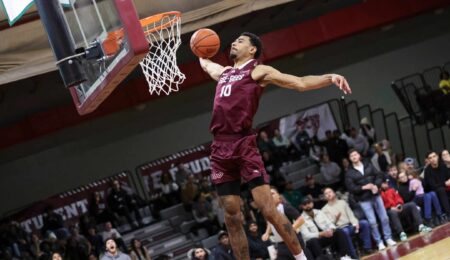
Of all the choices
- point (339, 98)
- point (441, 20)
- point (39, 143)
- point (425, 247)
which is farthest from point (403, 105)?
point (425, 247)

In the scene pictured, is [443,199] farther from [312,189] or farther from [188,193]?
[188,193]

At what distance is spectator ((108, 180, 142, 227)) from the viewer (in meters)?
17.0

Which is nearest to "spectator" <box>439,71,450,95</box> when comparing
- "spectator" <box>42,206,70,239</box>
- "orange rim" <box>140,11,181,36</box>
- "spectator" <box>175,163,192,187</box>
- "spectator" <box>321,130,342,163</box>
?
"spectator" <box>321,130,342,163</box>

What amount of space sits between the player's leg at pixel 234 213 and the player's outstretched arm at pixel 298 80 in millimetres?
958

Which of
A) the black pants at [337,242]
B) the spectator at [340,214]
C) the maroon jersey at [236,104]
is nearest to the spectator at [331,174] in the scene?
the spectator at [340,214]

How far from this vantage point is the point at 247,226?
40.9 ft

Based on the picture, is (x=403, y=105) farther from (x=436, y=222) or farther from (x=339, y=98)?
(x=436, y=222)

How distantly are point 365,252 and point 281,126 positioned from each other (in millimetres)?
7305

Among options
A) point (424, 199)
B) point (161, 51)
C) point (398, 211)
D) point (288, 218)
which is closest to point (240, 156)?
point (161, 51)

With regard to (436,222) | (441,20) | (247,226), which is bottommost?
(436,222)

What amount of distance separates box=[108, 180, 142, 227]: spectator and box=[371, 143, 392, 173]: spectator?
213 inches

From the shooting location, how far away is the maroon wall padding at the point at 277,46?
60.2 feet

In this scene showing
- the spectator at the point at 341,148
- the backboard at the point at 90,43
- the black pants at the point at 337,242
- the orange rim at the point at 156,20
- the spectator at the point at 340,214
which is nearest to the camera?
the backboard at the point at 90,43

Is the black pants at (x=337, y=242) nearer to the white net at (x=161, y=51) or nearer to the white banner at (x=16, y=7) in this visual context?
the white net at (x=161, y=51)
